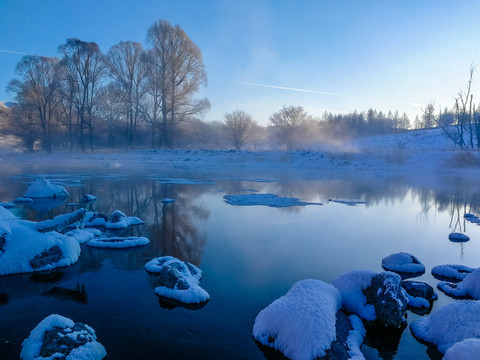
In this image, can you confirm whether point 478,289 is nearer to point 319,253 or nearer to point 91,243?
point 319,253

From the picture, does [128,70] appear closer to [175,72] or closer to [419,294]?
[175,72]

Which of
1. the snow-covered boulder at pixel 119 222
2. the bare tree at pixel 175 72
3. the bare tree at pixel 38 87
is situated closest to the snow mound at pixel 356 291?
the snow-covered boulder at pixel 119 222

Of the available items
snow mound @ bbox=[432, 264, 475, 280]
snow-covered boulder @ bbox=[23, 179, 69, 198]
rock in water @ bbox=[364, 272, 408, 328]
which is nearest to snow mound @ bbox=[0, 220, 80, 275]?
rock in water @ bbox=[364, 272, 408, 328]

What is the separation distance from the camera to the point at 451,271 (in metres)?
5.38

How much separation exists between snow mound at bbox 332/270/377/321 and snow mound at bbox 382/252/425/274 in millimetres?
1526

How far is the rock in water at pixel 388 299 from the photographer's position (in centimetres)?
383

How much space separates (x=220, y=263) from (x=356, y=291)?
241 cm

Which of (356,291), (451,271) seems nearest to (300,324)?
(356,291)

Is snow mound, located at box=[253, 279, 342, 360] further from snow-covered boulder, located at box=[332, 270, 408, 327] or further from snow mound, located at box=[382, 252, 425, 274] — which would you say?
snow mound, located at box=[382, 252, 425, 274]

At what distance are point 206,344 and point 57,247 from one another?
3735 mm

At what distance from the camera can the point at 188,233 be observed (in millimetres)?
7559

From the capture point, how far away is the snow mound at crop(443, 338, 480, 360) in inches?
104

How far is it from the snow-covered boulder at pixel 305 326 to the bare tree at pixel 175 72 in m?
29.7

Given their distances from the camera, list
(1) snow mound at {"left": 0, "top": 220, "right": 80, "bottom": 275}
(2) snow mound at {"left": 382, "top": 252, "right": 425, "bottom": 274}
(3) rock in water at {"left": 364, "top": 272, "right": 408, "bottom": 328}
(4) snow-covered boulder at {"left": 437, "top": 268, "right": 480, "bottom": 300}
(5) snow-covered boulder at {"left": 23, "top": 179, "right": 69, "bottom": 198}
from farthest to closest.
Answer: (5) snow-covered boulder at {"left": 23, "top": 179, "right": 69, "bottom": 198} → (2) snow mound at {"left": 382, "top": 252, "right": 425, "bottom": 274} → (1) snow mound at {"left": 0, "top": 220, "right": 80, "bottom": 275} → (4) snow-covered boulder at {"left": 437, "top": 268, "right": 480, "bottom": 300} → (3) rock in water at {"left": 364, "top": 272, "right": 408, "bottom": 328}
